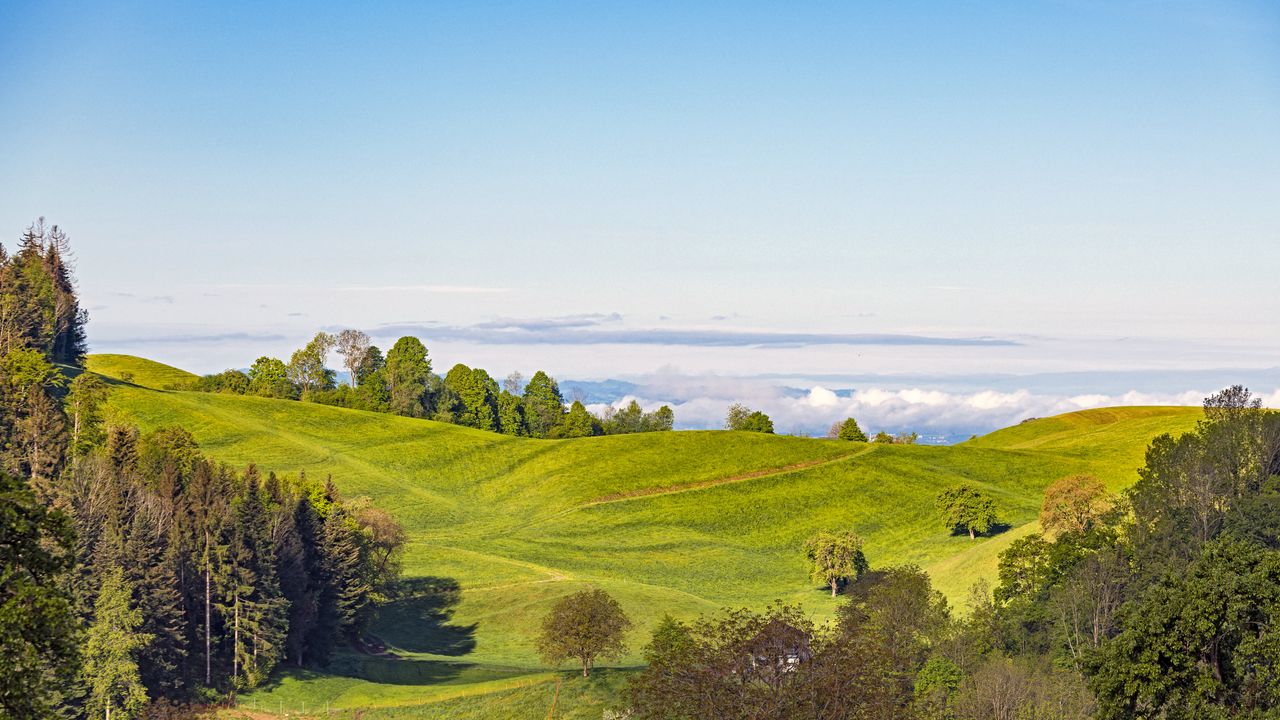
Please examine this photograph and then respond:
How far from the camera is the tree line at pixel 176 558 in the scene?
257ft

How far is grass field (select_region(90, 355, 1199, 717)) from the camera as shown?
95250 millimetres

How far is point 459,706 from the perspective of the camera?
84.9 metres

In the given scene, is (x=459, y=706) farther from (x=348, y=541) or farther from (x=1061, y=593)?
(x=1061, y=593)

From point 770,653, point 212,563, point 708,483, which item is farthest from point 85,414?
point 708,483

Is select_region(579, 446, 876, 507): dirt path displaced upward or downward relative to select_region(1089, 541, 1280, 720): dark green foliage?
downward

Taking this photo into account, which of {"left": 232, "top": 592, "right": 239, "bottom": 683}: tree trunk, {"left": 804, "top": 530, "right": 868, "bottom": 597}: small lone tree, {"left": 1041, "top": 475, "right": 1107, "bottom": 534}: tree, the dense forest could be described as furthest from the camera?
{"left": 804, "top": 530, "right": 868, "bottom": 597}: small lone tree

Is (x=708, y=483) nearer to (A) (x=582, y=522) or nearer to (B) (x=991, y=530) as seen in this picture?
(A) (x=582, y=522)

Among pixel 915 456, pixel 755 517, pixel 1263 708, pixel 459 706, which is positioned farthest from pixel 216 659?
pixel 915 456

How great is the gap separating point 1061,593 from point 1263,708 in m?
41.2

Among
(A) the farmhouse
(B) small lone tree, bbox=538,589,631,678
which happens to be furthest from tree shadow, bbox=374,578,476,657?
(A) the farmhouse

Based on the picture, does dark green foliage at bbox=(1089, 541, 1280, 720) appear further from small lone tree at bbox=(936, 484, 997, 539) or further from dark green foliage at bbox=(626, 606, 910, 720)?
small lone tree at bbox=(936, 484, 997, 539)

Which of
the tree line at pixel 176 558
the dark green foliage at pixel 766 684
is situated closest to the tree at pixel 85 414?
the tree line at pixel 176 558

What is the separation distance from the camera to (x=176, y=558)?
88.4m

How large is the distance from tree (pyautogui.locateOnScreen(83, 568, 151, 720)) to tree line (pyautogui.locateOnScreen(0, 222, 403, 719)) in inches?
3.6
